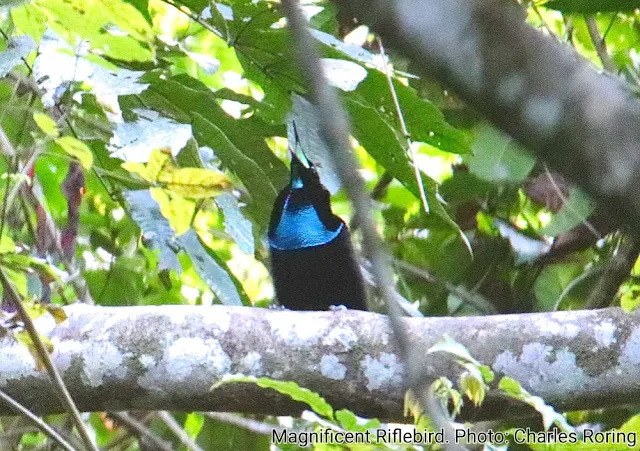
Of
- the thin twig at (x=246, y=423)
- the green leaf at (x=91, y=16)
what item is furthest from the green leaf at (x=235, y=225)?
the thin twig at (x=246, y=423)

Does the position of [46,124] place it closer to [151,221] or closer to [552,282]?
[151,221]

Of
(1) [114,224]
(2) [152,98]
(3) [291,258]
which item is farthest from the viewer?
(1) [114,224]

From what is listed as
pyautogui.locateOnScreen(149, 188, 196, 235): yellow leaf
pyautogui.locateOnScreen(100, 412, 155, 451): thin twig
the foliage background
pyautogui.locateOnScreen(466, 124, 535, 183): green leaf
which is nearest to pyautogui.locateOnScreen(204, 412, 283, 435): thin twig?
the foliage background

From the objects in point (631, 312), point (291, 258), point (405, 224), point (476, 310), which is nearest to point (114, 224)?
point (291, 258)

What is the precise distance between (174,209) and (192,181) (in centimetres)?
5

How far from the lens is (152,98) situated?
186 cm

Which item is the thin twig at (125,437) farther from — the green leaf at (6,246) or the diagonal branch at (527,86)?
the diagonal branch at (527,86)

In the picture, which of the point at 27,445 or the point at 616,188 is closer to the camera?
the point at 616,188

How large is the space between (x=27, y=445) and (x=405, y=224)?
1.22 meters

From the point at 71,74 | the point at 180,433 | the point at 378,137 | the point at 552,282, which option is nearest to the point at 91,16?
the point at 71,74

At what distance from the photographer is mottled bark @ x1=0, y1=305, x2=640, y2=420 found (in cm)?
150

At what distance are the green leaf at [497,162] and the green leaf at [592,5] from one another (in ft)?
4.96

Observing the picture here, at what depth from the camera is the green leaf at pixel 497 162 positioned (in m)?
2.23

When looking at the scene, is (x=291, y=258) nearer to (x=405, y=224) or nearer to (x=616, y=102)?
(x=405, y=224)
